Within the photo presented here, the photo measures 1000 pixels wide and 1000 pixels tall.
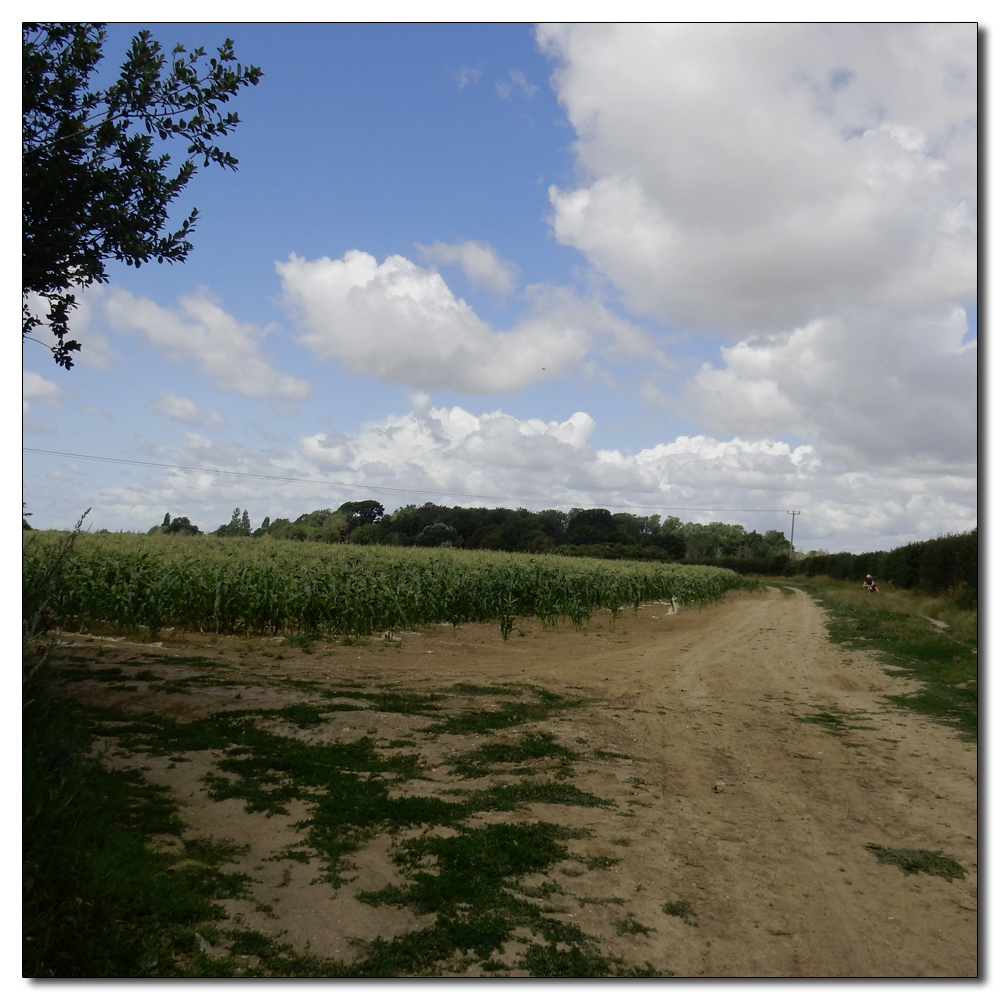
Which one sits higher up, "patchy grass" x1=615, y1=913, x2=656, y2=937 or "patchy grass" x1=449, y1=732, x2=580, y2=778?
"patchy grass" x1=615, y1=913, x2=656, y2=937

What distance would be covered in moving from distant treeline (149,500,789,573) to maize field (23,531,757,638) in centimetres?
140

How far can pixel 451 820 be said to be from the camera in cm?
495

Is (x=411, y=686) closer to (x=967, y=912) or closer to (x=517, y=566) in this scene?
(x=967, y=912)

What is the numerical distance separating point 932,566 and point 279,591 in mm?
24439

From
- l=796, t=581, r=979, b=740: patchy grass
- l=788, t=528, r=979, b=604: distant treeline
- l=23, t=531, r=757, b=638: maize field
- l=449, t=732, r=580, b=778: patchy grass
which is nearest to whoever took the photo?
l=449, t=732, r=580, b=778: patchy grass

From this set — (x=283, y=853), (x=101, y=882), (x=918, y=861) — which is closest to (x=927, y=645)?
(x=918, y=861)

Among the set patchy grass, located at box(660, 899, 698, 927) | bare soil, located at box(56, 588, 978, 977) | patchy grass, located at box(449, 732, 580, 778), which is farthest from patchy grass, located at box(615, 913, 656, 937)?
patchy grass, located at box(449, 732, 580, 778)

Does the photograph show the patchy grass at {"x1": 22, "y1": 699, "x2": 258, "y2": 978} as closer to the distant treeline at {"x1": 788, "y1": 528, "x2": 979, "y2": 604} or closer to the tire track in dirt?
the tire track in dirt

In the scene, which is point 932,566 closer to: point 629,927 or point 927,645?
point 927,645

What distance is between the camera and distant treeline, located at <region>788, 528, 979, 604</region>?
57.5 ft

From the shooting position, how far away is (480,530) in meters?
40.3

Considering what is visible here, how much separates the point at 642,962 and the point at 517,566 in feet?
57.1

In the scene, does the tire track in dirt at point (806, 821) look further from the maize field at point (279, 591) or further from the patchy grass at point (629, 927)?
the maize field at point (279, 591)

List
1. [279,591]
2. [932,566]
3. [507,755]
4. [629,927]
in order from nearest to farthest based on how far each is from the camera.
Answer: [629,927], [507,755], [279,591], [932,566]
